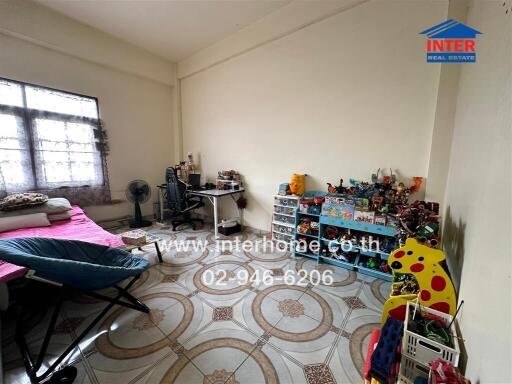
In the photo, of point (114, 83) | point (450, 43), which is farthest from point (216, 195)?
point (450, 43)

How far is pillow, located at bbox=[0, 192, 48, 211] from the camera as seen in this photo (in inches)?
92.7

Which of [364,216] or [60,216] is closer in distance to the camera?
[364,216]

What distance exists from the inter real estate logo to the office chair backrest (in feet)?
11.4

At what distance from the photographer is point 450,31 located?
1888 millimetres

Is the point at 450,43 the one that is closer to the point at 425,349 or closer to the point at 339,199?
the point at 339,199

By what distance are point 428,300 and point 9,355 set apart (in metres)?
2.62

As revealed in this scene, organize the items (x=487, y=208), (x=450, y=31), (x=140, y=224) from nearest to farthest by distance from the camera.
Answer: (x=487, y=208) → (x=450, y=31) → (x=140, y=224)

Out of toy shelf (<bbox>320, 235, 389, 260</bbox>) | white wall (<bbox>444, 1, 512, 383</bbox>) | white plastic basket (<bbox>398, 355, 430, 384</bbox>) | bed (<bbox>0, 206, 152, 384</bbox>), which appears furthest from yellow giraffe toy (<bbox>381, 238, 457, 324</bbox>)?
bed (<bbox>0, 206, 152, 384</bbox>)

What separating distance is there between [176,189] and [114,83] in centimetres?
219

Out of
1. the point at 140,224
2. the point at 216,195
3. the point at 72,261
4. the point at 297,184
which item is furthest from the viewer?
the point at 140,224

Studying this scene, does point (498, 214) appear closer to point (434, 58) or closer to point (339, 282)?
point (339, 282)

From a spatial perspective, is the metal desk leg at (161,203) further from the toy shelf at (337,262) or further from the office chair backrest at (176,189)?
the toy shelf at (337,262)

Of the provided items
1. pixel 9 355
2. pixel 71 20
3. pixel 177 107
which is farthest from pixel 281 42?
pixel 9 355

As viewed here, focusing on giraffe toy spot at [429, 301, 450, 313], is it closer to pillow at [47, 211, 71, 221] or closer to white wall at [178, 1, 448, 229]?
white wall at [178, 1, 448, 229]
